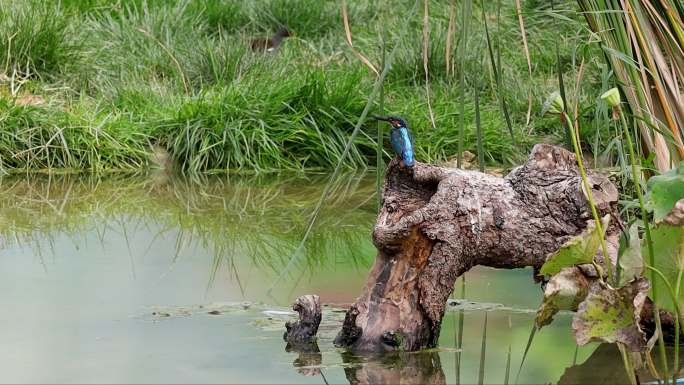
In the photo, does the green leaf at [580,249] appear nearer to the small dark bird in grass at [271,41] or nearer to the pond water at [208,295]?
the pond water at [208,295]

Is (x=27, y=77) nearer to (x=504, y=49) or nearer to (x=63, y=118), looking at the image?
(x=63, y=118)

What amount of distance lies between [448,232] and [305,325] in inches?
16.3

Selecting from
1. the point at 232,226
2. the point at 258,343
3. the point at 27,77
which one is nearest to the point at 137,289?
the point at 258,343

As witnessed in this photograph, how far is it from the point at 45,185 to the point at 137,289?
1942 mm

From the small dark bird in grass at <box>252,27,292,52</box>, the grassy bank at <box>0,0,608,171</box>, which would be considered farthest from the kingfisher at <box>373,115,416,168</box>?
the small dark bird in grass at <box>252,27,292,52</box>

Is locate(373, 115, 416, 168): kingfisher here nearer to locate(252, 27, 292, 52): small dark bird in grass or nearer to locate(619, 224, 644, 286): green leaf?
locate(619, 224, 644, 286): green leaf

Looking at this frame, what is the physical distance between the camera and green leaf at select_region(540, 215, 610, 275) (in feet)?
8.48

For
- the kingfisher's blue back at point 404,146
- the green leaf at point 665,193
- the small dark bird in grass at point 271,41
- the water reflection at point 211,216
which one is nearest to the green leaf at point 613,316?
the green leaf at point 665,193

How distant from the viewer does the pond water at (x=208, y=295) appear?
2.83 meters

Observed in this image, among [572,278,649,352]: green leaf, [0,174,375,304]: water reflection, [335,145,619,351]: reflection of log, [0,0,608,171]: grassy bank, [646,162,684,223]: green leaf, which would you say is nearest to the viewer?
[572,278,649,352]: green leaf

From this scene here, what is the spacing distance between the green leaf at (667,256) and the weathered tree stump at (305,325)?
0.79m

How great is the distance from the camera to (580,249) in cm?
260

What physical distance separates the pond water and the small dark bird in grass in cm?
215

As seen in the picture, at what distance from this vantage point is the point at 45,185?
5352mm
